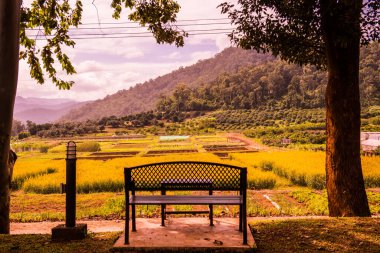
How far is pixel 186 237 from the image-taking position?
5066 millimetres

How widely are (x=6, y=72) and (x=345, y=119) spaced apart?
19.1ft

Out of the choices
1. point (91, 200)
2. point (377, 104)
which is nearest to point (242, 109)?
point (377, 104)

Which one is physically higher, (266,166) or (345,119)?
(345,119)

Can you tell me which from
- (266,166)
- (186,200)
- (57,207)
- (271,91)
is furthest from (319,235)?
A: (271,91)

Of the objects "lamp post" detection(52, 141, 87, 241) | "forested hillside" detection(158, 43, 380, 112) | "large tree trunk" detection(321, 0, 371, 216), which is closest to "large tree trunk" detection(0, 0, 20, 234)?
"lamp post" detection(52, 141, 87, 241)

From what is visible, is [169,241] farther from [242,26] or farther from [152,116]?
[152,116]

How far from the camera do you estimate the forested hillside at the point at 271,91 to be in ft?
360

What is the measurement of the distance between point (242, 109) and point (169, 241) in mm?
111551

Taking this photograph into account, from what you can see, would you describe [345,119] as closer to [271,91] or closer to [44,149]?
[44,149]

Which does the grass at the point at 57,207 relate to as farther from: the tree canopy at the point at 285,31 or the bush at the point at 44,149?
the bush at the point at 44,149

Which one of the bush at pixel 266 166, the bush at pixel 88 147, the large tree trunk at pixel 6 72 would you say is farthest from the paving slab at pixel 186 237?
the bush at pixel 88 147

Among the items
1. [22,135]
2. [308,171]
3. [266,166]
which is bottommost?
[266,166]

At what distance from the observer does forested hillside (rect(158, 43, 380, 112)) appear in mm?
109875

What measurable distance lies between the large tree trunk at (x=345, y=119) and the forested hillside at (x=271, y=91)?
102 metres
